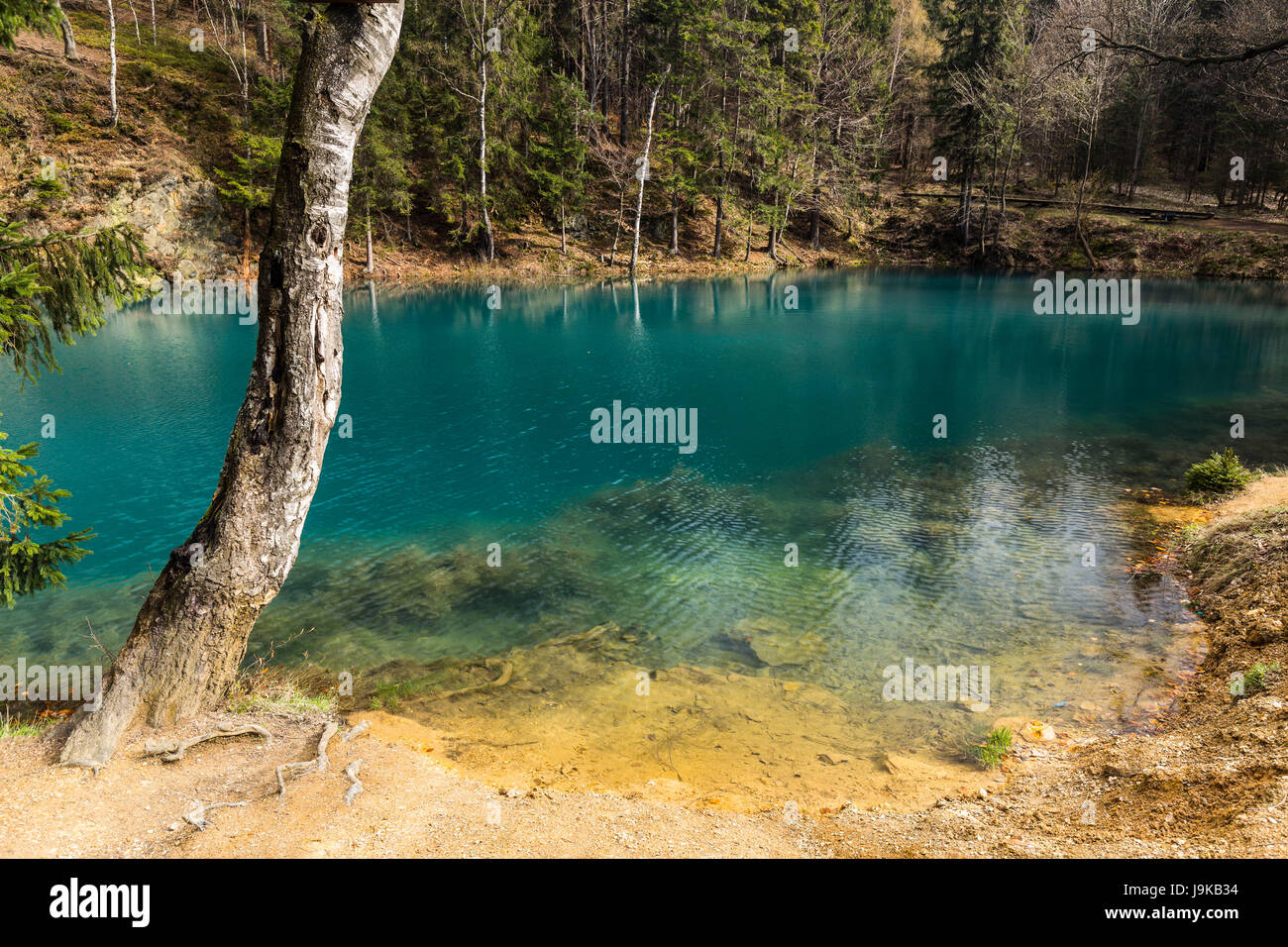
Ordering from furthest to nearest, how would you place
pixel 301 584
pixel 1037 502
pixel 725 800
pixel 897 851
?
pixel 1037 502 → pixel 301 584 → pixel 725 800 → pixel 897 851

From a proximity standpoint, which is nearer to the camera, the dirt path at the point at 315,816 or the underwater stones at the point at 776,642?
the dirt path at the point at 315,816

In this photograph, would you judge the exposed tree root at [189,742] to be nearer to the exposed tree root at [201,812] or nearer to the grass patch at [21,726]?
the exposed tree root at [201,812]

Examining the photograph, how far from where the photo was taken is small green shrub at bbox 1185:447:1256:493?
13.6m

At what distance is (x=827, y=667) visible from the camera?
891 centimetres

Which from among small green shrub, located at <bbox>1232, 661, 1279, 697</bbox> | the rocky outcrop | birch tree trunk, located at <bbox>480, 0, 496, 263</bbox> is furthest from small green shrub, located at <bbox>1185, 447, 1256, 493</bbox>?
the rocky outcrop

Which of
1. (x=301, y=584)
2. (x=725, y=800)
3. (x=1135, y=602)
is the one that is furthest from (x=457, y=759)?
(x=1135, y=602)

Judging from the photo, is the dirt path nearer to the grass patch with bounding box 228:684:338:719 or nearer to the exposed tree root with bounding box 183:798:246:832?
the exposed tree root with bounding box 183:798:246:832

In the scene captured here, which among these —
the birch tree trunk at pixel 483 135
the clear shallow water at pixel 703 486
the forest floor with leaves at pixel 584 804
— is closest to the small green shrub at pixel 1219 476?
the clear shallow water at pixel 703 486

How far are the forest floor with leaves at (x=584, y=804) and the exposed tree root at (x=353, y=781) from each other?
0.03 m

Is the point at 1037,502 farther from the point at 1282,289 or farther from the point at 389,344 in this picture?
the point at 1282,289

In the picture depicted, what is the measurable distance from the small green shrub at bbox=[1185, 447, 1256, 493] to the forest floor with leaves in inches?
322

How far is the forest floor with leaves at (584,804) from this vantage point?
4621 mm

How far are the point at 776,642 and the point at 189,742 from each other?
21.6ft
